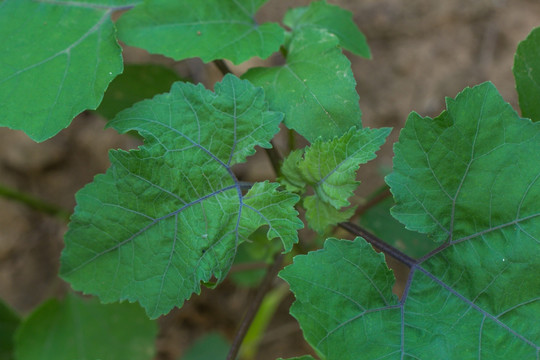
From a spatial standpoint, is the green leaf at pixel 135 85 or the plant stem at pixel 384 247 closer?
the plant stem at pixel 384 247

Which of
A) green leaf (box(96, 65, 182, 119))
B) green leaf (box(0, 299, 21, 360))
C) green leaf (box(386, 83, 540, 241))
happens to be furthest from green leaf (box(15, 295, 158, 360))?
green leaf (box(386, 83, 540, 241))

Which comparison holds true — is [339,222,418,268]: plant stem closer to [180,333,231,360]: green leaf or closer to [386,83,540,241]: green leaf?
[386,83,540,241]: green leaf

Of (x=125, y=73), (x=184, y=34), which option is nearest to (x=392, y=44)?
(x=125, y=73)

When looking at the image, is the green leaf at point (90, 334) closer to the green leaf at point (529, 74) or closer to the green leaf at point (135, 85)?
the green leaf at point (135, 85)

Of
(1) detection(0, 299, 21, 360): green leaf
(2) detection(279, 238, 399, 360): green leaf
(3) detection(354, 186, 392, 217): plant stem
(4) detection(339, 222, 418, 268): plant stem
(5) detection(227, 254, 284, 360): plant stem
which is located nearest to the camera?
(2) detection(279, 238, 399, 360): green leaf

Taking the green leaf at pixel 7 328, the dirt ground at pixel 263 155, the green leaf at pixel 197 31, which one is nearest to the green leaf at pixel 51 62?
the green leaf at pixel 197 31

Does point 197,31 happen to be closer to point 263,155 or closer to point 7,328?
point 263,155
